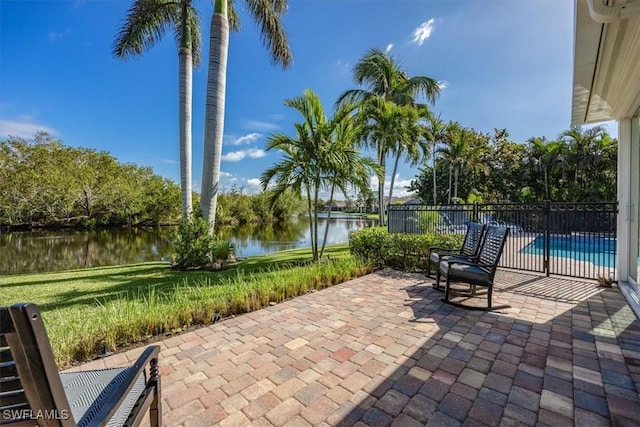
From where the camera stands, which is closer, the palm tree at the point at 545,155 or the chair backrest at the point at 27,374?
the chair backrest at the point at 27,374

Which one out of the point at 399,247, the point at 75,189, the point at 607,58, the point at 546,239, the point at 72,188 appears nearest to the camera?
the point at 607,58

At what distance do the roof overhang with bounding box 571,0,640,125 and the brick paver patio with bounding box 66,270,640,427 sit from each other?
2.91 meters

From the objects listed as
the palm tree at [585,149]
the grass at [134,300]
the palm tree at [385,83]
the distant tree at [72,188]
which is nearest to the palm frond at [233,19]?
the palm tree at [385,83]

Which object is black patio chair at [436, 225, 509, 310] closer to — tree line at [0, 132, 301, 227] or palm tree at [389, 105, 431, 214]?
palm tree at [389, 105, 431, 214]

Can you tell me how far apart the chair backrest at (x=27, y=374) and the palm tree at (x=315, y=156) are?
20.8ft

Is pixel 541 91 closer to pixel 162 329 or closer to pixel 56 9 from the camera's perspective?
pixel 162 329

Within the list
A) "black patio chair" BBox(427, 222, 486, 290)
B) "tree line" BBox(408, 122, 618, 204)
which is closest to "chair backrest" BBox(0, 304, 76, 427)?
"black patio chair" BBox(427, 222, 486, 290)

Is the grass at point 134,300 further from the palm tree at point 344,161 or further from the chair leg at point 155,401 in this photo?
the palm tree at point 344,161

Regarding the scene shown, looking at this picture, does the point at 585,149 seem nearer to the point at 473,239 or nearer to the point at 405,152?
the point at 405,152

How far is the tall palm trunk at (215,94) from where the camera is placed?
7566 millimetres

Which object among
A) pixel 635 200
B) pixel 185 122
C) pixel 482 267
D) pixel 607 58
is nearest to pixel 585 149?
pixel 635 200

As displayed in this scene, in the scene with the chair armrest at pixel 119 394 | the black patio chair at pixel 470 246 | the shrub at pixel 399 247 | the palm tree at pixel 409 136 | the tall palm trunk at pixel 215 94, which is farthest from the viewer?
the palm tree at pixel 409 136

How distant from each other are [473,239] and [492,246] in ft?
2.65

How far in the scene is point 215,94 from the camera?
7613 millimetres
